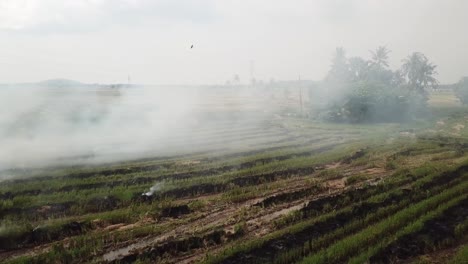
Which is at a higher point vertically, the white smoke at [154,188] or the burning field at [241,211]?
the white smoke at [154,188]

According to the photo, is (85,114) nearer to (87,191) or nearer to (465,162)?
(87,191)

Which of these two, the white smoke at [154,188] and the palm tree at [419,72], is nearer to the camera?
the white smoke at [154,188]

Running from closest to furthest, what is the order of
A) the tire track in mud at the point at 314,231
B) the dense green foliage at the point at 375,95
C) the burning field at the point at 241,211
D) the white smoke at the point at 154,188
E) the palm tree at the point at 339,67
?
the tire track in mud at the point at 314,231 < the burning field at the point at 241,211 < the white smoke at the point at 154,188 < the dense green foliage at the point at 375,95 < the palm tree at the point at 339,67

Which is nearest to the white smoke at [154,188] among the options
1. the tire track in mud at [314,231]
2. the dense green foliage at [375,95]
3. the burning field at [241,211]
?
the burning field at [241,211]

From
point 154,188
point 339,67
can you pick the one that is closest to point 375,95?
point 339,67

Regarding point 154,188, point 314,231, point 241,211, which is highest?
point 154,188

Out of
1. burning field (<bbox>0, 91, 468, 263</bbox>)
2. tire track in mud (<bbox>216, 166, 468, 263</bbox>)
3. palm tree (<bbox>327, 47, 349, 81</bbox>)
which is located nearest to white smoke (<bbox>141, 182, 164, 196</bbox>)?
burning field (<bbox>0, 91, 468, 263</bbox>)

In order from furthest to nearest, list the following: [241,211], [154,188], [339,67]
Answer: [339,67] < [154,188] < [241,211]

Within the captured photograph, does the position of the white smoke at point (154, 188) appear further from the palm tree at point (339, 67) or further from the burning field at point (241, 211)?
the palm tree at point (339, 67)

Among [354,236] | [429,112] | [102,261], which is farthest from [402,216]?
[429,112]

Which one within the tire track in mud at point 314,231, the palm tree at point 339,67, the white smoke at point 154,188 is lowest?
the tire track in mud at point 314,231

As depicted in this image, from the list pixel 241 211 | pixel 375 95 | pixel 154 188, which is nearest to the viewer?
pixel 241 211

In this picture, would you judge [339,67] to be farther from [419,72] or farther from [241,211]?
[241,211]

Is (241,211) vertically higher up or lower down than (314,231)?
higher up
